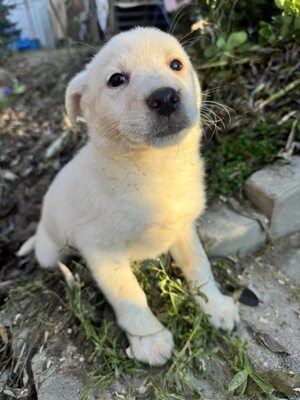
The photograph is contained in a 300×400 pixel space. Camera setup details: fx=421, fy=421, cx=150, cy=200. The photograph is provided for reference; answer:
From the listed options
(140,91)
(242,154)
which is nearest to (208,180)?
(242,154)

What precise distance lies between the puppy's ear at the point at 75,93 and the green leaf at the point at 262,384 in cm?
167

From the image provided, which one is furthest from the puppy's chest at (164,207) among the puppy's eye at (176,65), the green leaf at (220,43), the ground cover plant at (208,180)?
the green leaf at (220,43)

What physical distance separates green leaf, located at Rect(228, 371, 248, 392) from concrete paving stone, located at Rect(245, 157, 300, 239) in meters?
1.05

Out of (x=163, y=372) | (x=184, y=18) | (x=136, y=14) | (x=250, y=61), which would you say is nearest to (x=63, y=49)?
(x=136, y=14)

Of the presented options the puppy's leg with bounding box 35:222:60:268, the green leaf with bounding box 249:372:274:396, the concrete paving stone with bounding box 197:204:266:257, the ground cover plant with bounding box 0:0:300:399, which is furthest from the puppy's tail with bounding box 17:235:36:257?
the green leaf with bounding box 249:372:274:396

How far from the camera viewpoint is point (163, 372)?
2127 mm

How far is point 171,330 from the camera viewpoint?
2.31 meters

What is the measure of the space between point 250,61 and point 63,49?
320 centimetres

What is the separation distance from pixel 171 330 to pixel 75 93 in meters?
1.40

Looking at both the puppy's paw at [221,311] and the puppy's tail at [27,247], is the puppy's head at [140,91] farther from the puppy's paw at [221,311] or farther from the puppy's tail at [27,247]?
the puppy's tail at [27,247]

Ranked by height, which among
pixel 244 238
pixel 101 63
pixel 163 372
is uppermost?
pixel 101 63

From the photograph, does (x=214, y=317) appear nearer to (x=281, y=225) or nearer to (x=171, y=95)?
(x=281, y=225)

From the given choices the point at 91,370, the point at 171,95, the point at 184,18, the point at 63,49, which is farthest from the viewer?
the point at 63,49

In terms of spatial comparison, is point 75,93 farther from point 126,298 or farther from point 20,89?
point 20,89
